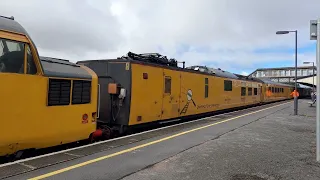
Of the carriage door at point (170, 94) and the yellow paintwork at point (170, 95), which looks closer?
the yellow paintwork at point (170, 95)

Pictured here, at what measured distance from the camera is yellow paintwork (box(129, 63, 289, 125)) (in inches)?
390

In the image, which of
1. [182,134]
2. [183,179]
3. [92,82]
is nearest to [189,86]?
[182,134]

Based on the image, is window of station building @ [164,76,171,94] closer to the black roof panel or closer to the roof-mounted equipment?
the roof-mounted equipment

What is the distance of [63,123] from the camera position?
677 centimetres

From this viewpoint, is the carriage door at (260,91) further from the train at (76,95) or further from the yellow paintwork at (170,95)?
the train at (76,95)

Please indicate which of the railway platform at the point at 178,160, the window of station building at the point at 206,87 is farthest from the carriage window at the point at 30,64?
the window of station building at the point at 206,87

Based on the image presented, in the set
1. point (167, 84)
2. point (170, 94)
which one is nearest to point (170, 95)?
point (170, 94)

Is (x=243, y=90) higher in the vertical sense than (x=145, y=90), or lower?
higher

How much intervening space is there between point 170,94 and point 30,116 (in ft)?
22.4

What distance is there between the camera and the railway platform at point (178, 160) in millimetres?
5344

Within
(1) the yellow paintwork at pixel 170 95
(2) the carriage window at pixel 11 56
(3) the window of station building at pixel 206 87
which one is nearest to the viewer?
(2) the carriage window at pixel 11 56

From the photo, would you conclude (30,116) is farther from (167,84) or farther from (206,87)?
(206,87)

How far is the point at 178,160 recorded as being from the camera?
6.41 m

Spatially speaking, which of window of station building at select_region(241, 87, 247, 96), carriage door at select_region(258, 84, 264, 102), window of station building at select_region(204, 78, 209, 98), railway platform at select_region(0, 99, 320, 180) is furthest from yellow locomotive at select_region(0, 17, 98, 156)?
carriage door at select_region(258, 84, 264, 102)
